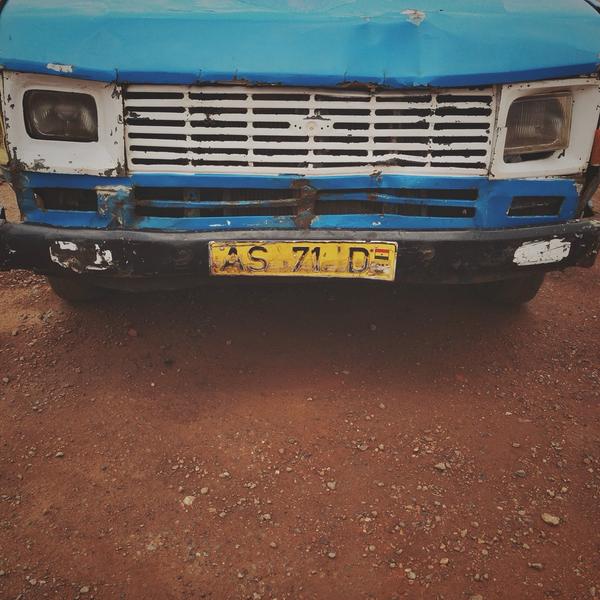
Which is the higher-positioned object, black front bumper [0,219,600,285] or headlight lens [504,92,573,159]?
headlight lens [504,92,573,159]

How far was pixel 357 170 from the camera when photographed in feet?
8.09

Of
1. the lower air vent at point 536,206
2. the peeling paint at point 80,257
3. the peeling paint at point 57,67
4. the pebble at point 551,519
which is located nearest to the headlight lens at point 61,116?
the peeling paint at point 57,67

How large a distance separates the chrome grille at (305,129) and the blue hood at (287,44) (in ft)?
0.25

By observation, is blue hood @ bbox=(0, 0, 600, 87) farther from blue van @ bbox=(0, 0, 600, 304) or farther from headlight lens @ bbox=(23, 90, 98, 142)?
headlight lens @ bbox=(23, 90, 98, 142)

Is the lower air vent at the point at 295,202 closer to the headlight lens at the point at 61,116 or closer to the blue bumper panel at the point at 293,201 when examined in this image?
the blue bumper panel at the point at 293,201

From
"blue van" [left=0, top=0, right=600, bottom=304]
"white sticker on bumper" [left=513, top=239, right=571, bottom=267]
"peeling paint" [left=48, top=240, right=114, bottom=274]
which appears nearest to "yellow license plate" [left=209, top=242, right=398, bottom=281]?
"blue van" [left=0, top=0, right=600, bottom=304]

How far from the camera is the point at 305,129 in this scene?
2391mm

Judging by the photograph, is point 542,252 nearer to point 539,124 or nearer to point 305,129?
point 539,124

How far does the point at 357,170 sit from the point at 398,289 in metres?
1.41

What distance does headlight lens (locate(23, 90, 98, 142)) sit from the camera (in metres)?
→ 2.38

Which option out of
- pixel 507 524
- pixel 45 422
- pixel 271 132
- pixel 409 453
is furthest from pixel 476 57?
pixel 45 422

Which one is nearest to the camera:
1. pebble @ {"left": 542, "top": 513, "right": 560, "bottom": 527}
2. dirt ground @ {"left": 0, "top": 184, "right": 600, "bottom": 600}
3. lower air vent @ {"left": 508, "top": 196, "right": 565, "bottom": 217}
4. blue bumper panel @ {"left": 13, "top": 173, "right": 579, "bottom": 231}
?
dirt ground @ {"left": 0, "top": 184, "right": 600, "bottom": 600}

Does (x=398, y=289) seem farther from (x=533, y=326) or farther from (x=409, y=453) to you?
(x=409, y=453)

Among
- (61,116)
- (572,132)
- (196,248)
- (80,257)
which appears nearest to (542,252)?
(572,132)
